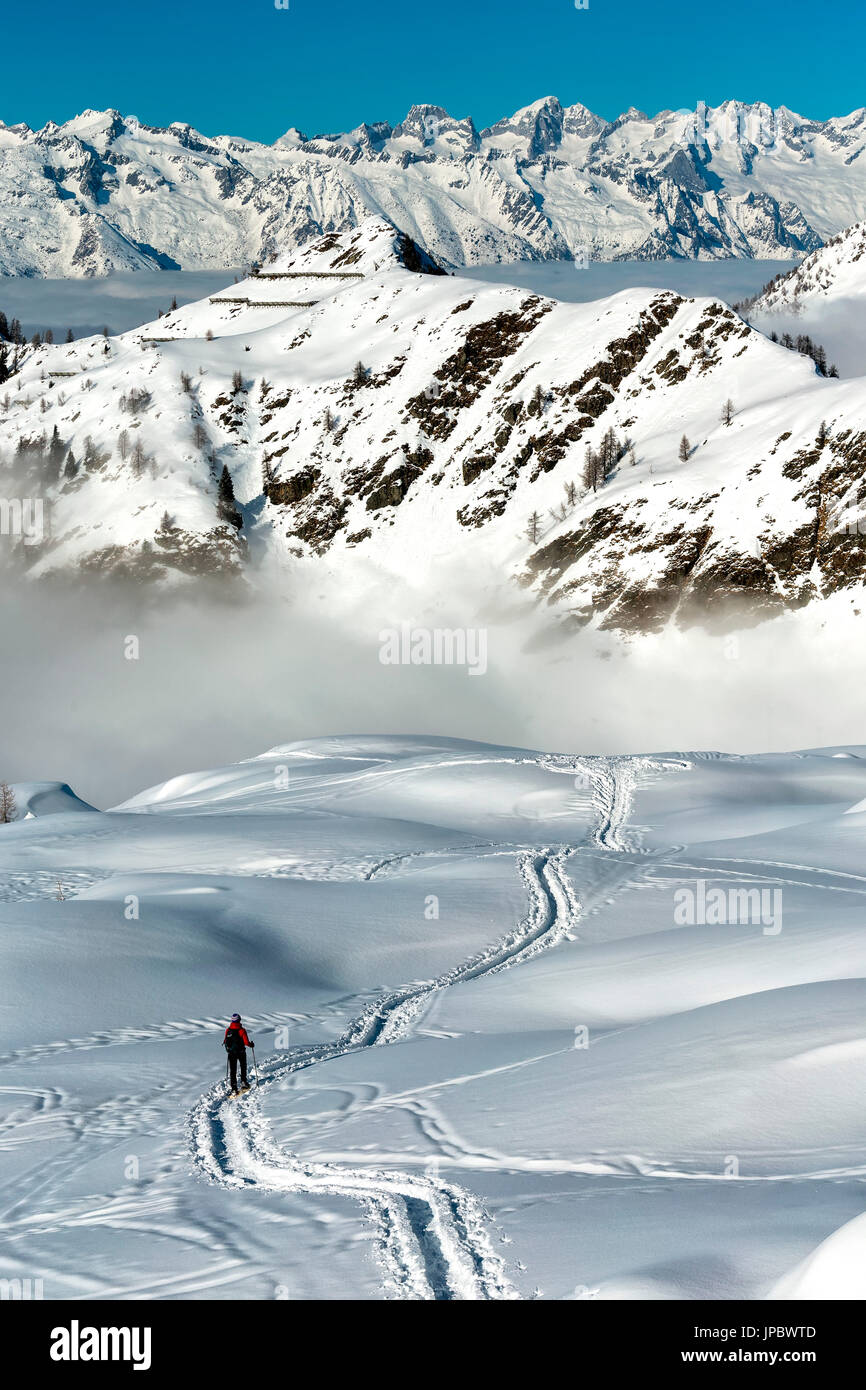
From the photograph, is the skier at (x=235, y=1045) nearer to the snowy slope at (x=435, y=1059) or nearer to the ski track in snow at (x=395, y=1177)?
the ski track in snow at (x=395, y=1177)

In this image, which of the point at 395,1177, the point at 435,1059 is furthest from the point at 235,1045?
the point at 395,1177

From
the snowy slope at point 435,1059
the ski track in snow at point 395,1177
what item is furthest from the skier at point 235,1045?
the snowy slope at point 435,1059

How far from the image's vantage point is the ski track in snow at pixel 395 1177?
12383mm

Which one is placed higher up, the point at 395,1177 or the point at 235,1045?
the point at 235,1045

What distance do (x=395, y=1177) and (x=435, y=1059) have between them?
6.41 metres

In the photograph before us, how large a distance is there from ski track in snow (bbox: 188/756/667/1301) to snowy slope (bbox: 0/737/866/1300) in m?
0.07

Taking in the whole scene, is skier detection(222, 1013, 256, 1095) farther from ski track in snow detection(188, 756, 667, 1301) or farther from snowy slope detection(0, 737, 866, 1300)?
snowy slope detection(0, 737, 866, 1300)

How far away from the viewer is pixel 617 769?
66.2 meters

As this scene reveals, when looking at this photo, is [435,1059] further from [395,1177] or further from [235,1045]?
[395,1177]

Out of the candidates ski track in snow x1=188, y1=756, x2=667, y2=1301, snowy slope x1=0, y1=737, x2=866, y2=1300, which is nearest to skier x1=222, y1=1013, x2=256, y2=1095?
ski track in snow x1=188, y1=756, x2=667, y2=1301

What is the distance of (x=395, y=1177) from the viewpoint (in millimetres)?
15648

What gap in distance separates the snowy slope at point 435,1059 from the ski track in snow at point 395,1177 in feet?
0.21
